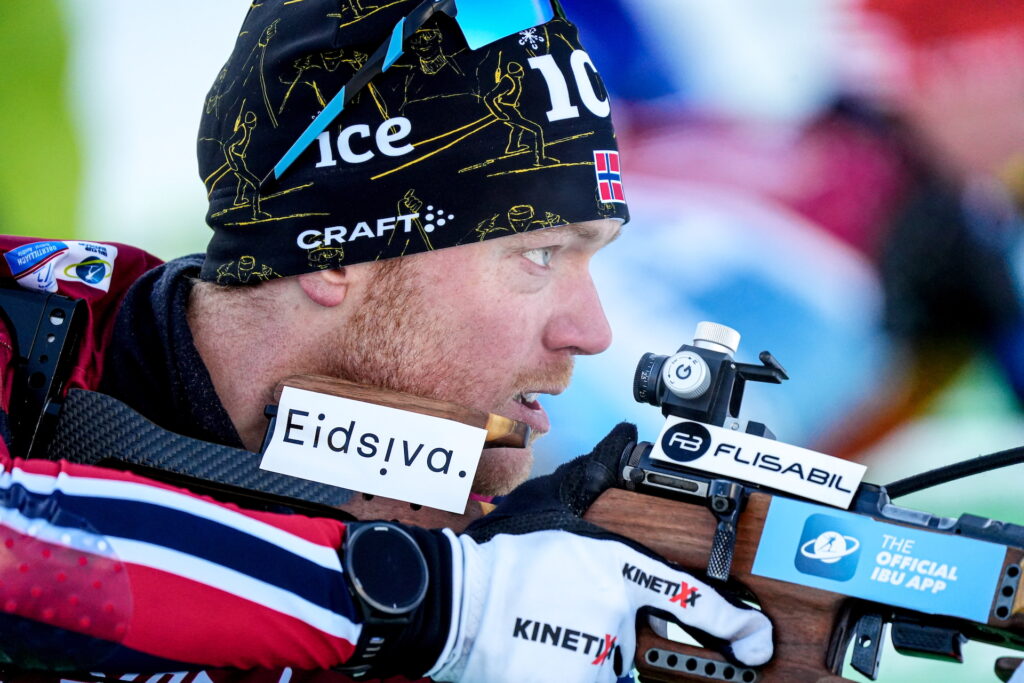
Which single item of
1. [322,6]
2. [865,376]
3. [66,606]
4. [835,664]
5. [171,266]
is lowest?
[66,606]

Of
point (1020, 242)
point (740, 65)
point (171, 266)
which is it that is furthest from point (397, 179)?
point (1020, 242)

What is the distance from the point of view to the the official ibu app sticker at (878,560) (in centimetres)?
107

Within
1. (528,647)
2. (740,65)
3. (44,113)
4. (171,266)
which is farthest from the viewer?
(44,113)

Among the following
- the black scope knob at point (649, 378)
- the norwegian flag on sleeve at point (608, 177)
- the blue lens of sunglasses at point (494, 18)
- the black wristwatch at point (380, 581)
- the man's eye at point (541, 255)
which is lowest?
the black wristwatch at point (380, 581)

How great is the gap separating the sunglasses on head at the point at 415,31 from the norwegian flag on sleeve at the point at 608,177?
0.72 feet

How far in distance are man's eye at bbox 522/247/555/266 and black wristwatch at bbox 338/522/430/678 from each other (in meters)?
0.56

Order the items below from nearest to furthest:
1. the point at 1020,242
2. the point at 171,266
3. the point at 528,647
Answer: the point at 528,647 < the point at 171,266 < the point at 1020,242

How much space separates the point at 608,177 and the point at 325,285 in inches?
17.5

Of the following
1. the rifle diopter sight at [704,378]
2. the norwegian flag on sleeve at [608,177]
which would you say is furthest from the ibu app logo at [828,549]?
the norwegian flag on sleeve at [608,177]

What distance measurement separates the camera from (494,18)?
1564mm

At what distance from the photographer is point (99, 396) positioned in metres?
1.40

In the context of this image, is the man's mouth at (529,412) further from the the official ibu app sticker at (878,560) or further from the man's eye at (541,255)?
the the official ibu app sticker at (878,560)

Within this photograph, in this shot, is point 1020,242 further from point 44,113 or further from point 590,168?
point 44,113

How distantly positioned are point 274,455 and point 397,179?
1.43 feet
